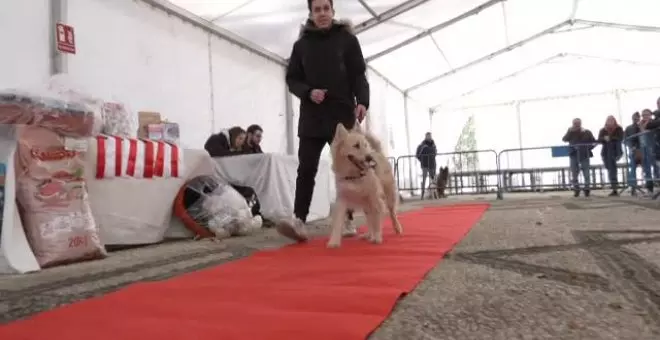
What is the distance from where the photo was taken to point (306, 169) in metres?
3.61

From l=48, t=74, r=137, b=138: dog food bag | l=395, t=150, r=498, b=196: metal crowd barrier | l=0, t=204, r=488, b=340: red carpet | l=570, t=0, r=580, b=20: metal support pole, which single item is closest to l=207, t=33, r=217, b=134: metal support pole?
l=48, t=74, r=137, b=138: dog food bag

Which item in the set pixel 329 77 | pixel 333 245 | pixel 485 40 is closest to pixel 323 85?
pixel 329 77

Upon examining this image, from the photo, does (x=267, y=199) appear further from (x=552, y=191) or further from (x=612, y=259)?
(x=552, y=191)

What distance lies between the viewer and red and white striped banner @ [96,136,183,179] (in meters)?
3.81

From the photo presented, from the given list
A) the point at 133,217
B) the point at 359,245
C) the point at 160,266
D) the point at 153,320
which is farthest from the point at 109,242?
the point at 153,320

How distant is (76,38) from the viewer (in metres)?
4.78

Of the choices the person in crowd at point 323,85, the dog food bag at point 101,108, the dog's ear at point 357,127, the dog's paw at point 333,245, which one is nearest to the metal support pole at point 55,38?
the dog food bag at point 101,108

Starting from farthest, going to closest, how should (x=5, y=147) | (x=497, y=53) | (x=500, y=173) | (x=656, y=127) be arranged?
(x=497, y=53), (x=500, y=173), (x=656, y=127), (x=5, y=147)

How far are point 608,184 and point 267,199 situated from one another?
7118 mm

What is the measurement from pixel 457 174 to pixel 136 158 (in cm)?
1282

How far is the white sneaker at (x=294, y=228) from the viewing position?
3.44m

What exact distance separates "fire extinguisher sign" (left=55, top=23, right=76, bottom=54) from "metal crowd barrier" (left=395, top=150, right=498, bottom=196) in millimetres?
9918

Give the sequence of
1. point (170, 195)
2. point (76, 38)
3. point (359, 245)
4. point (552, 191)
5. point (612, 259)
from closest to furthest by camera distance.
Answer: point (612, 259) < point (359, 245) < point (170, 195) < point (76, 38) < point (552, 191)

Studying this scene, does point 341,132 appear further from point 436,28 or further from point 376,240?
point 436,28
